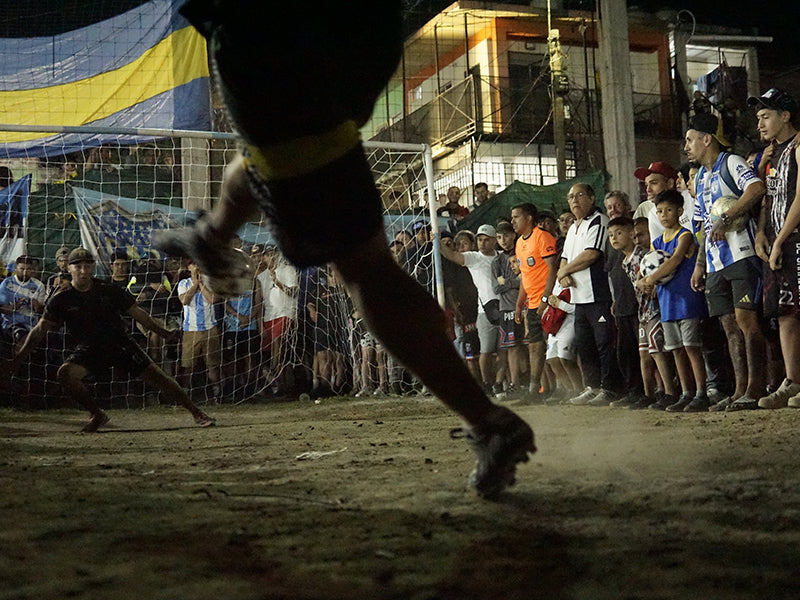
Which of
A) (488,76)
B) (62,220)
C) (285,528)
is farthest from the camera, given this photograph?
(488,76)

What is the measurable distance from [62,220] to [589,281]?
6223 millimetres

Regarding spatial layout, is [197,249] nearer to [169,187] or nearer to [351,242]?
[351,242]

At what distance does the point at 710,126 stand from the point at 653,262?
1.08m

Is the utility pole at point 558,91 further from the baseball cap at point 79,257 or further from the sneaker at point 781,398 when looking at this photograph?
the sneaker at point 781,398

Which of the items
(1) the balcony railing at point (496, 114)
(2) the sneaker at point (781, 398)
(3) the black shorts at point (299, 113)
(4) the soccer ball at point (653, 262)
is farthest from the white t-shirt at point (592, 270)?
(1) the balcony railing at point (496, 114)

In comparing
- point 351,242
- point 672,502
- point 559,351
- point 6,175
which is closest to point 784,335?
point 559,351

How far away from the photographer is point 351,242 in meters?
2.09

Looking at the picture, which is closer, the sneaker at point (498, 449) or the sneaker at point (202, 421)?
the sneaker at point (498, 449)

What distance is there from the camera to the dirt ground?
1.35 metres

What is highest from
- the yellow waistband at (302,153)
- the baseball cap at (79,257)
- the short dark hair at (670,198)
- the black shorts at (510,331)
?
the short dark hair at (670,198)

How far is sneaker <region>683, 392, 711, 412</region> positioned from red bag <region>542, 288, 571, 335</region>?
176 cm

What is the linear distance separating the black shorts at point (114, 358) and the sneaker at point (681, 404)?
13.7 ft

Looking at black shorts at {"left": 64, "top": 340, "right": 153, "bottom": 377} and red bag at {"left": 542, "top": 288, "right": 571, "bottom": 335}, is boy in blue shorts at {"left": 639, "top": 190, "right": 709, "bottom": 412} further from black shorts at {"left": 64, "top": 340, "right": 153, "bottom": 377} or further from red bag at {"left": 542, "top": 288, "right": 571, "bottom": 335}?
black shorts at {"left": 64, "top": 340, "right": 153, "bottom": 377}

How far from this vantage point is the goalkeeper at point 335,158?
6.59 feet
